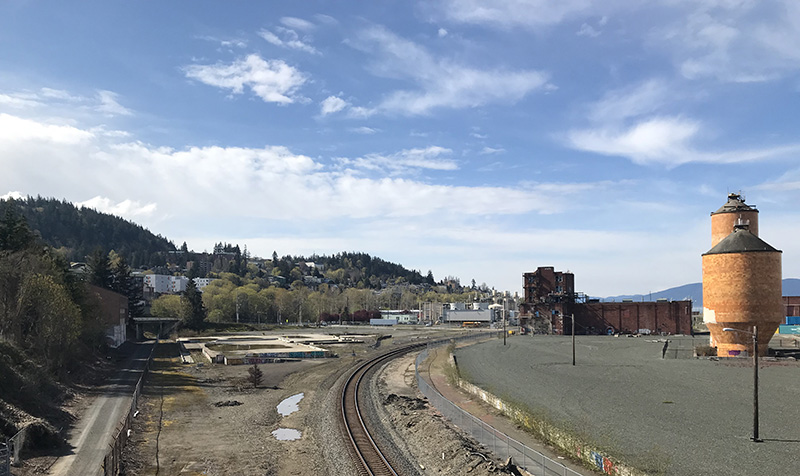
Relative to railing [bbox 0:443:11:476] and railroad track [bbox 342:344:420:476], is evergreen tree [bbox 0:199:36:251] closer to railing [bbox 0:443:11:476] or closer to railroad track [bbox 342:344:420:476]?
railroad track [bbox 342:344:420:476]

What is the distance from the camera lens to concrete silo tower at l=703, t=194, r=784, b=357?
59094mm

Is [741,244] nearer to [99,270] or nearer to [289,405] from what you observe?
[289,405]

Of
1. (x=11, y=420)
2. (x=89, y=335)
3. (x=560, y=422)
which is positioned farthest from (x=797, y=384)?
(x=89, y=335)

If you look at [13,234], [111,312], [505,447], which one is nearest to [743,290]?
[505,447]

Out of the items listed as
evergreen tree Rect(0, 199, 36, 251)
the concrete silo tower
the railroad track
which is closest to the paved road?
the railroad track

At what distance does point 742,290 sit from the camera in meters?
59.6

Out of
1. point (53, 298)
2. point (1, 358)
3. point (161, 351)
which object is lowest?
point (161, 351)

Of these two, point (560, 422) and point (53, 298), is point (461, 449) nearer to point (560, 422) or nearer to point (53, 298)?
point (560, 422)

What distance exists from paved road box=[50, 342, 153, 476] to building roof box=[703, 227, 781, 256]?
6009cm

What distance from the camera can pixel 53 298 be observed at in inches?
1816

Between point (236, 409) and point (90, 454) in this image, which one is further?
point (236, 409)

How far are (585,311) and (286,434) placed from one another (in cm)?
9705

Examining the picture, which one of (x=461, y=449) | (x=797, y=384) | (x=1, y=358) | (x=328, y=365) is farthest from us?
(x=328, y=365)

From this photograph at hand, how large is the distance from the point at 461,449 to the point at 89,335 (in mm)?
52871
